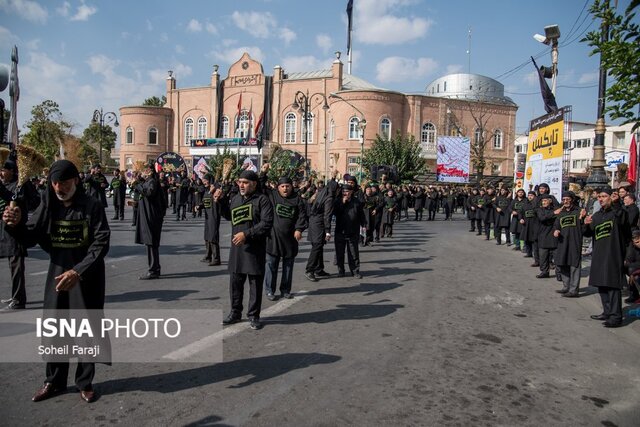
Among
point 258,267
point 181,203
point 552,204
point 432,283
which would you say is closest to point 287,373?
point 258,267

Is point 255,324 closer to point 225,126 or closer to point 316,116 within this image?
point 316,116

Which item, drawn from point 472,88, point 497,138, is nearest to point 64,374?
point 497,138

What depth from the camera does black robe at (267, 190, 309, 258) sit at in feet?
24.0

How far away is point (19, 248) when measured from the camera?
6.24 meters

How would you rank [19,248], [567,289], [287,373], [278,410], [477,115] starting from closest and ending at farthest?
[278,410], [287,373], [19,248], [567,289], [477,115]

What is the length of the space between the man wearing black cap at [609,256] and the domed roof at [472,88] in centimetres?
5857

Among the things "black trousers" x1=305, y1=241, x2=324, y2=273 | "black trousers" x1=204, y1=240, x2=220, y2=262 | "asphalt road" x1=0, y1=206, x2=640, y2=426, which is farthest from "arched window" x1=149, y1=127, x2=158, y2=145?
"black trousers" x1=305, y1=241, x2=324, y2=273

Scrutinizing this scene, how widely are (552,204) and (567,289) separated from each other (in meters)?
2.16

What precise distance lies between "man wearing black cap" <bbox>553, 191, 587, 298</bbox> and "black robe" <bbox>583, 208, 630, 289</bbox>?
1.28 metres

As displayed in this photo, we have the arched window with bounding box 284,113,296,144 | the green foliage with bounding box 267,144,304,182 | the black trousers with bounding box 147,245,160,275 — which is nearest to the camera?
the black trousers with bounding box 147,245,160,275

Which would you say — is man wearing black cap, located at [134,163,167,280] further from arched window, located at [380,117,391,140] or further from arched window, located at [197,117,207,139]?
arched window, located at [197,117,207,139]

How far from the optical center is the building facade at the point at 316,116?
48188 millimetres

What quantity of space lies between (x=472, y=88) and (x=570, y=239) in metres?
59.9

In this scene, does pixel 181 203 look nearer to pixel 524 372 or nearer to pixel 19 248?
pixel 19 248
